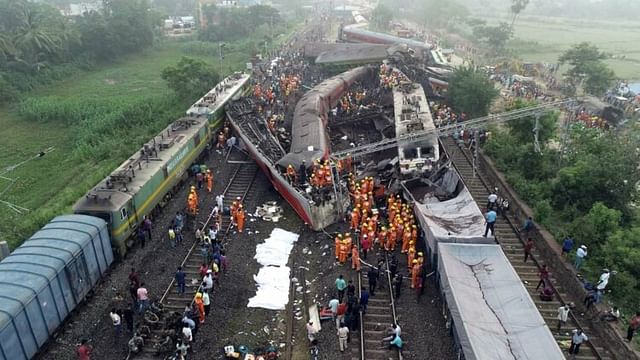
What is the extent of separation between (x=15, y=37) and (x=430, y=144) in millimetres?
38709

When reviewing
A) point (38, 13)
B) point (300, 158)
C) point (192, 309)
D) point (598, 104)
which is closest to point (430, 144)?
point (300, 158)

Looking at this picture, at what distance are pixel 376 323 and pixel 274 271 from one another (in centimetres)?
372

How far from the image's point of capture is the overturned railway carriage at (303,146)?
16812 mm

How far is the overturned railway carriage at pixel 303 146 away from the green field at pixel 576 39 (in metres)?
33.6

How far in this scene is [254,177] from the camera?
2170cm

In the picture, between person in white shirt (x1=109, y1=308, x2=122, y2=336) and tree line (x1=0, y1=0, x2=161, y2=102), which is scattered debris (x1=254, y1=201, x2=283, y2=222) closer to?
person in white shirt (x1=109, y1=308, x2=122, y2=336)

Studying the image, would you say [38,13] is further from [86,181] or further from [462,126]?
[462,126]

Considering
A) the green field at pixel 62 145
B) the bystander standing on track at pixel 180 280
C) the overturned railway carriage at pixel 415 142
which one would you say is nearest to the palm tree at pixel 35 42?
the green field at pixel 62 145

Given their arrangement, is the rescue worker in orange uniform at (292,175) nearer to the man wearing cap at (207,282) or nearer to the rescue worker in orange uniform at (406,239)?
the rescue worker in orange uniform at (406,239)

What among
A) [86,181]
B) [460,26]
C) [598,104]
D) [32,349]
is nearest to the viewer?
[32,349]

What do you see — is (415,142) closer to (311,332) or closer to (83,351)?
(311,332)

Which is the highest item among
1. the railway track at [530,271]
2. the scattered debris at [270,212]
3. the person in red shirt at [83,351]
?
the person in red shirt at [83,351]

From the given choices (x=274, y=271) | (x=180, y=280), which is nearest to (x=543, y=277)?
(x=274, y=271)

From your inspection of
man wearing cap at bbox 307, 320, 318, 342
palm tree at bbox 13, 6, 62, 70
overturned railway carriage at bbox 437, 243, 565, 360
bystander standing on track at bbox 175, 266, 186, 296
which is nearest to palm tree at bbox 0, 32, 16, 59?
palm tree at bbox 13, 6, 62, 70
